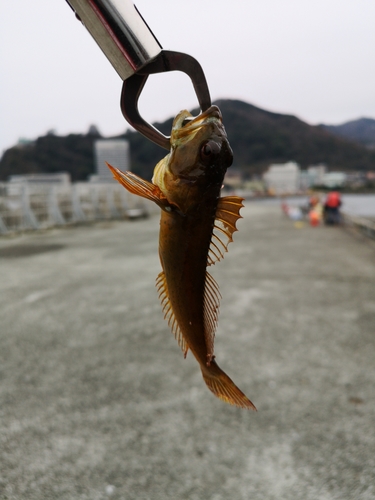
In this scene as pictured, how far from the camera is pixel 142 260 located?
15.5m

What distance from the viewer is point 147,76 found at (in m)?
0.78

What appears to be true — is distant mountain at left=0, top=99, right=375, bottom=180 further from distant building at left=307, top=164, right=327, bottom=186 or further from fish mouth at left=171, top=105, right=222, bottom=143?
distant building at left=307, top=164, right=327, bottom=186

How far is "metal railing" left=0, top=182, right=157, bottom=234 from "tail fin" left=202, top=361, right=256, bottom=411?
578 inches

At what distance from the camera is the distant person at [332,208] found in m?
24.0

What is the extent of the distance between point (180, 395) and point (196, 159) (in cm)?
578

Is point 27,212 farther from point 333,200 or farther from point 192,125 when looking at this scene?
point 192,125

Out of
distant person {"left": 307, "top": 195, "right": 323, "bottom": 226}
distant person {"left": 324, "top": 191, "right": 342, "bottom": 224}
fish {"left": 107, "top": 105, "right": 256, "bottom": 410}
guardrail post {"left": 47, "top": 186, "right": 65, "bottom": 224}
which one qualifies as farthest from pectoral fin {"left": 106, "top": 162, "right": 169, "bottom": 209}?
distant person {"left": 307, "top": 195, "right": 323, "bottom": 226}

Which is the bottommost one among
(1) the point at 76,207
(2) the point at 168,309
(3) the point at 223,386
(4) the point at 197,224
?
(1) the point at 76,207

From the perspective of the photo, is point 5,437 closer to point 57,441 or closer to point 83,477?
point 57,441

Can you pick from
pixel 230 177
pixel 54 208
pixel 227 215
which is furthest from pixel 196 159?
pixel 54 208

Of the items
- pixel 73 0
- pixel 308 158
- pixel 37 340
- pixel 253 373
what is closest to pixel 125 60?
pixel 73 0

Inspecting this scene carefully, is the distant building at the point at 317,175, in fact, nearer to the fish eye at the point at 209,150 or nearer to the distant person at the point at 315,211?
the distant person at the point at 315,211

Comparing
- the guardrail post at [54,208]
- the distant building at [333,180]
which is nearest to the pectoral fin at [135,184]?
the guardrail post at [54,208]

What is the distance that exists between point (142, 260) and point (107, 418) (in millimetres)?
10031
